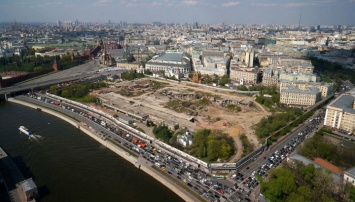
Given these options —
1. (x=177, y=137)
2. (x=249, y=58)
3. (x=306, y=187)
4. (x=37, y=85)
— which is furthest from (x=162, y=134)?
(x=249, y=58)

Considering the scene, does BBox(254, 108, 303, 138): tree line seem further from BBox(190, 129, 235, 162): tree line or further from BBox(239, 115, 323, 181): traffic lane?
BBox(190, 129, 235, 162): tree line

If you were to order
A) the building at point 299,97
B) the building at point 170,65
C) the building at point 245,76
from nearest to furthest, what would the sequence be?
the building at point 299,97 → the building at point 245,76 → the building at point 170,65

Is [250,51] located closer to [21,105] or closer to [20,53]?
[21,105]

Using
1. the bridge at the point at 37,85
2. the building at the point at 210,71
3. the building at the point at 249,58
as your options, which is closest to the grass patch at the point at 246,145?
the building at the point at 210,71

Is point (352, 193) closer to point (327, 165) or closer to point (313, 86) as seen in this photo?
point (327, 165)

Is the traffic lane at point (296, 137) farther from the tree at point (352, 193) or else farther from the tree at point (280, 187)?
the tree at point (352, 193)

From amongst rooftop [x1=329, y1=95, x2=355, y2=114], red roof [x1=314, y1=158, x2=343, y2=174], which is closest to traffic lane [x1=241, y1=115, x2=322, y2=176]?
rooftop [x1=329, y1=95, x2=355, y2=114]
